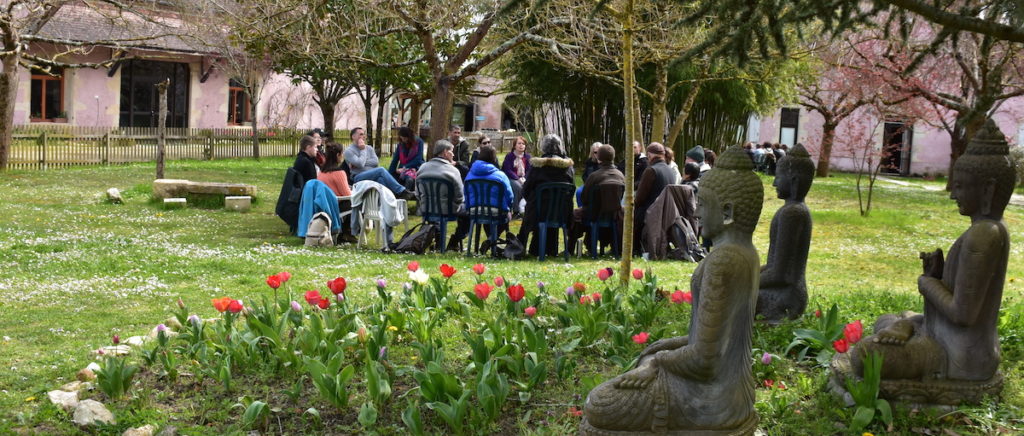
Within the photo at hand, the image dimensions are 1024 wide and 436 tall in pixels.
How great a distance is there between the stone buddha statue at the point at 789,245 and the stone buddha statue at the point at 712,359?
2.38 metres

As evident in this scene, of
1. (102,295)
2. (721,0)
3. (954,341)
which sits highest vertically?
(721,0)

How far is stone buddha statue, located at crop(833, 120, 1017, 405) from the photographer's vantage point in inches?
200

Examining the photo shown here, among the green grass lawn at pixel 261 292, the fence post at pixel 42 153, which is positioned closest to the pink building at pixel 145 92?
the fence post at pixel 42 153

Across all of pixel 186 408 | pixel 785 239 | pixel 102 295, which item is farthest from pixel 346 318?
pixel 102 295

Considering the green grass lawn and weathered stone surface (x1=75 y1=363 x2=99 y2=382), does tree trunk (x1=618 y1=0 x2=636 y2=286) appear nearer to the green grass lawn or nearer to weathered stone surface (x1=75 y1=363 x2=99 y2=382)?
the green grass lawn

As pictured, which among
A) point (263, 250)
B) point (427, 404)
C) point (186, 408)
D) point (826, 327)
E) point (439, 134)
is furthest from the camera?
point (439, 134)

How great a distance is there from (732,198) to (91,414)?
362 cm

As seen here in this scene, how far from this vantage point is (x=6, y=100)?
2375 centimetres

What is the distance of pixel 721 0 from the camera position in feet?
23.0

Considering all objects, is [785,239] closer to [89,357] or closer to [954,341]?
[954,341]

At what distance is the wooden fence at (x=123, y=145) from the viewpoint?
26.0m

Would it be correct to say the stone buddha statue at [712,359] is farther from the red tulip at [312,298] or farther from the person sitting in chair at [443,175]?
the person sitting in chair at [443,175]

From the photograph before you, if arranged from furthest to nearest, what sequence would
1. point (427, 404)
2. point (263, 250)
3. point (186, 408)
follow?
point (263, 250)
point (186, 408)
point (427, 404)

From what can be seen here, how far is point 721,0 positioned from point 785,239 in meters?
1.72
